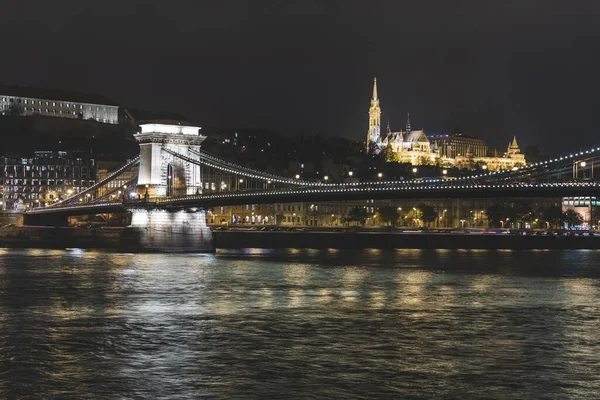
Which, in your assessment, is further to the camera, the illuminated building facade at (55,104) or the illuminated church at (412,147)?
the illuminated church at (412,147)

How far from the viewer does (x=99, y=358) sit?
2038 centimetres

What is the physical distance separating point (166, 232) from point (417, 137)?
142 meters

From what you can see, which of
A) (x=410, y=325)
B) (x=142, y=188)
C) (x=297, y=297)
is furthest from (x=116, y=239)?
(x=410, y=325)

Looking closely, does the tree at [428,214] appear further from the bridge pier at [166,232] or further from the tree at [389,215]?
the bridge pier at [166,232]

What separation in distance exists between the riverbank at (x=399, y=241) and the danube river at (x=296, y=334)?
113 feet

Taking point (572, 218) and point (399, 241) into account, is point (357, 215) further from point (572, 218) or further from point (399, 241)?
point (399, 241)

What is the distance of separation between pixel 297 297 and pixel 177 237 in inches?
1041

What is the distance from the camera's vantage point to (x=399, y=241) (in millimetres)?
78125

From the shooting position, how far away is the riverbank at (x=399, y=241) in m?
76.9

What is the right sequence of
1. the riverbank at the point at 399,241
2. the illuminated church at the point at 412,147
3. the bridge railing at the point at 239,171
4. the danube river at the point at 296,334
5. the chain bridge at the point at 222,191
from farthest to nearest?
the illuminated church at the point at 412,147 → the riverbank at the point at 399,241 → the bridge railing at the point at 239,171 → the chain bridge at the point at 222,191 → the danube river at the point at 296,334

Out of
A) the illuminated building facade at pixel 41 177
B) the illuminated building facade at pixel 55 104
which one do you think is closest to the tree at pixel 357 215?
the illuminated building facade at pixel 41 177

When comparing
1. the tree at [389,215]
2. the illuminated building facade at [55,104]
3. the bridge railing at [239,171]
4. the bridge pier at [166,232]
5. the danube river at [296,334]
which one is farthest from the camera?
the illuminated building facade at [55,104]

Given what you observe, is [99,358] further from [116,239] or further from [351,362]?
[116,239]

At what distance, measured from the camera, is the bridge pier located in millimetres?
57406
